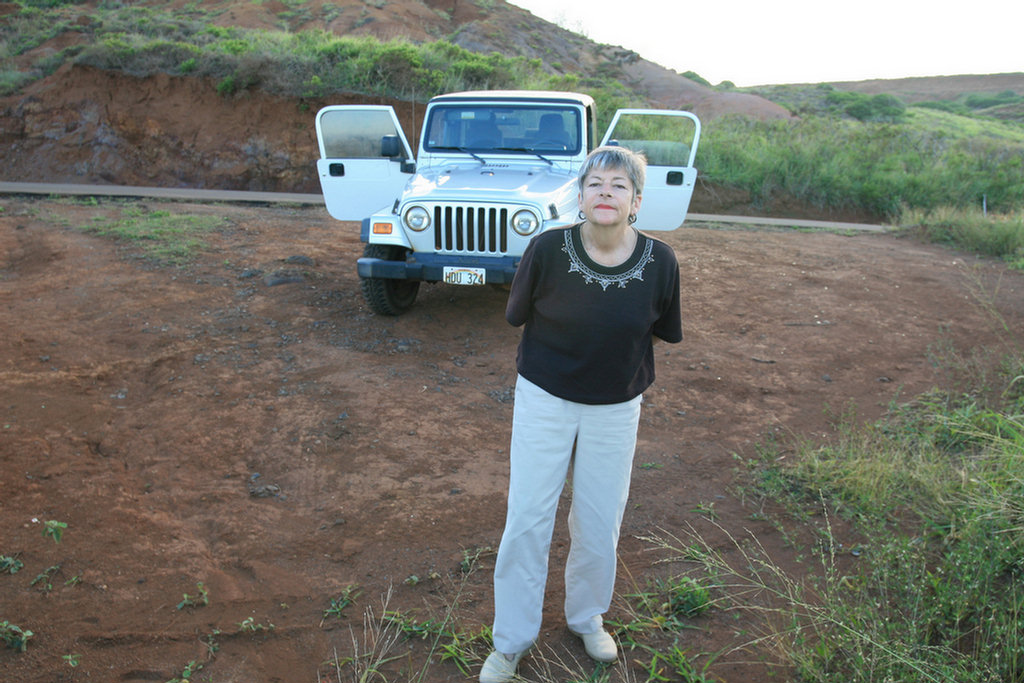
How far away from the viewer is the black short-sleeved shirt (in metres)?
2.40

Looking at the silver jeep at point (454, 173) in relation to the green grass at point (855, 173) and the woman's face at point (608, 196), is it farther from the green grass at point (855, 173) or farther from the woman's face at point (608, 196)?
the green grass at point (855, 173)

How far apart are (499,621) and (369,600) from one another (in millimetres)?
755

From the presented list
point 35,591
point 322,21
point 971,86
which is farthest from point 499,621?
point 971,86

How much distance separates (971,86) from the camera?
69.9 m

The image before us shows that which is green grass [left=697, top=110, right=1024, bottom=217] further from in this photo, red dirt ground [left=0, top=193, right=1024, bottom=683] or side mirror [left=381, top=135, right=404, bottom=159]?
side mirror [left=381, top=135, right=404, bottom=159]

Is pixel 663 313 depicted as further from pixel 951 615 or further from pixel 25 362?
pixel 25 362

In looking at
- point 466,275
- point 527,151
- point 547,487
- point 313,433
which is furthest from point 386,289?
point 547,487

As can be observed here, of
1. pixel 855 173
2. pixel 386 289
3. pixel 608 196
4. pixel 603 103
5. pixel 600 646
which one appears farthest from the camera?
pixel 603 103

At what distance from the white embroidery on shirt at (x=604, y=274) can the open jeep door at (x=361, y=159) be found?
4801mm

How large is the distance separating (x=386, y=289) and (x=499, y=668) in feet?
14.3

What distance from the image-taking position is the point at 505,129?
22.9 feet

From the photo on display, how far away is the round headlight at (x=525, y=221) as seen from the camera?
588 centimetres

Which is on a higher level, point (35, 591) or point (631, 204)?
point (631, 204)

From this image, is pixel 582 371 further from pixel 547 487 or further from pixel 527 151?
pixel 527 151
